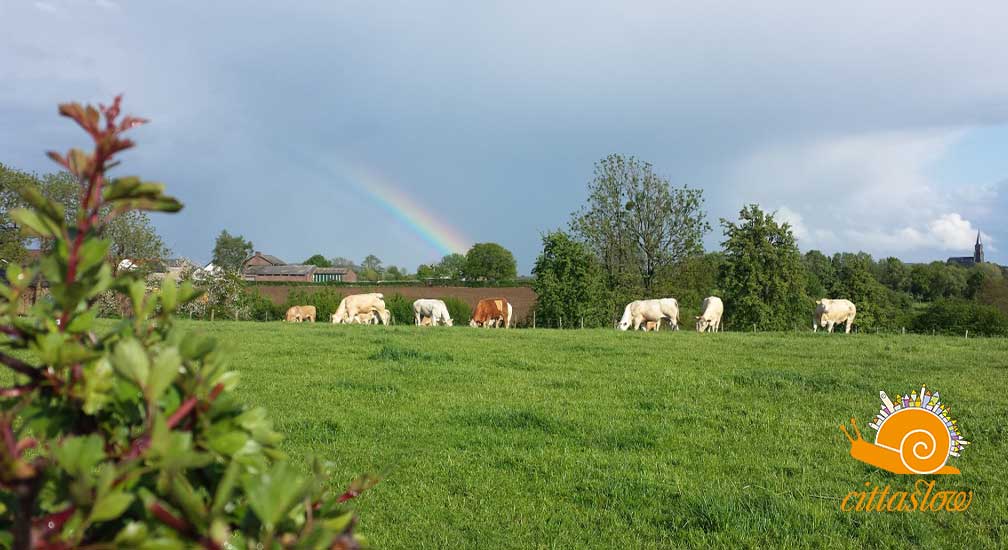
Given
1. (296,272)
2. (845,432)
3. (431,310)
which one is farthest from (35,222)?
(296,272)

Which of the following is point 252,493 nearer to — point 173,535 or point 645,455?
point 173,535

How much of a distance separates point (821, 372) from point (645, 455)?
208 inches

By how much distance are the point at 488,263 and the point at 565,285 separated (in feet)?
Result: 236

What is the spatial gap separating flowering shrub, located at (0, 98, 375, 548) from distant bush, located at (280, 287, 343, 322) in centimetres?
3457

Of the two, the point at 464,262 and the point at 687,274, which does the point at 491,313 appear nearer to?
the point at 687,274

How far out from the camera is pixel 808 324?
33.9m

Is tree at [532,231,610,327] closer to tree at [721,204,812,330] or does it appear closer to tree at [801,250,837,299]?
tree at [721,204,812,330]

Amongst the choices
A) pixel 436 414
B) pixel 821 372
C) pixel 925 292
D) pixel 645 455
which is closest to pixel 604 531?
pixel 645 455

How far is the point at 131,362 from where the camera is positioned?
82cm

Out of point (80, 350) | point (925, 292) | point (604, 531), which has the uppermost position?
point (925, 292)

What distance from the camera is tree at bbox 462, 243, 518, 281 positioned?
10188 centimetres

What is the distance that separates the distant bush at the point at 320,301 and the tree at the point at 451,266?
222 feet

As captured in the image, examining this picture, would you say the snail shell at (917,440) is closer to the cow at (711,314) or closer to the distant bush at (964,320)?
the cow at (711,314)

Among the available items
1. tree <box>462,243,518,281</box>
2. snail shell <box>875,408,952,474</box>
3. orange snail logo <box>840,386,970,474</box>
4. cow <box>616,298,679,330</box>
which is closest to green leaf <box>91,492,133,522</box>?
orange snail logo <box>840,386,970,474</box>
